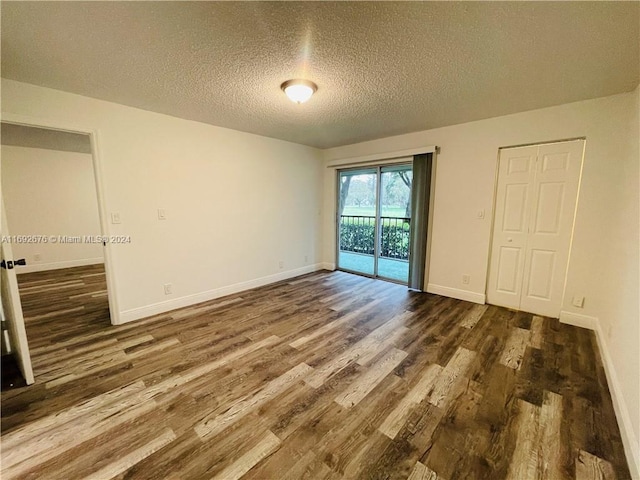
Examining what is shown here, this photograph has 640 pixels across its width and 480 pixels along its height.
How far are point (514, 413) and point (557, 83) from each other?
2.64 meters

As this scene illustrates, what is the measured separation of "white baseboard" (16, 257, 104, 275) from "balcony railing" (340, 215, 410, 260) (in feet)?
17.8

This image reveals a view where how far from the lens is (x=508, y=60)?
6.03 feet

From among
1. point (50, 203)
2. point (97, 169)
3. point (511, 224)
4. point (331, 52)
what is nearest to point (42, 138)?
point (50, 203)

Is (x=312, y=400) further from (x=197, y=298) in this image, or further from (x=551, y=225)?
(x=551, y=225)

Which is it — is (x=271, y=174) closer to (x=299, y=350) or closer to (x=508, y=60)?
(x=299, y=350)

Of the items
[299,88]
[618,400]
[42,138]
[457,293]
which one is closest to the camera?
[618,400]

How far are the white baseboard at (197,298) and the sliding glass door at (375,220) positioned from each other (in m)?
1.32

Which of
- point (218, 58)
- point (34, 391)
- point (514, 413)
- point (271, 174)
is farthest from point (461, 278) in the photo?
point (34, 391)

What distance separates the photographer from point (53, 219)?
5.02 meters

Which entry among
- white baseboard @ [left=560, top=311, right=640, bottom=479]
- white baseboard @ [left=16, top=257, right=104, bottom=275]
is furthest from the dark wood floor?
white baseboard @ [left=16, top=257, right=104, bottom=275]

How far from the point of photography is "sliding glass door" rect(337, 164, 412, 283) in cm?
441

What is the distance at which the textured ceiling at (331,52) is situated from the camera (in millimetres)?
1393

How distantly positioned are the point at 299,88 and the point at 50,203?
584 cm

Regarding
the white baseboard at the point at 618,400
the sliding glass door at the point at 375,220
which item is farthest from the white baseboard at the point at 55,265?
the white baseboard at the point at 618,400
